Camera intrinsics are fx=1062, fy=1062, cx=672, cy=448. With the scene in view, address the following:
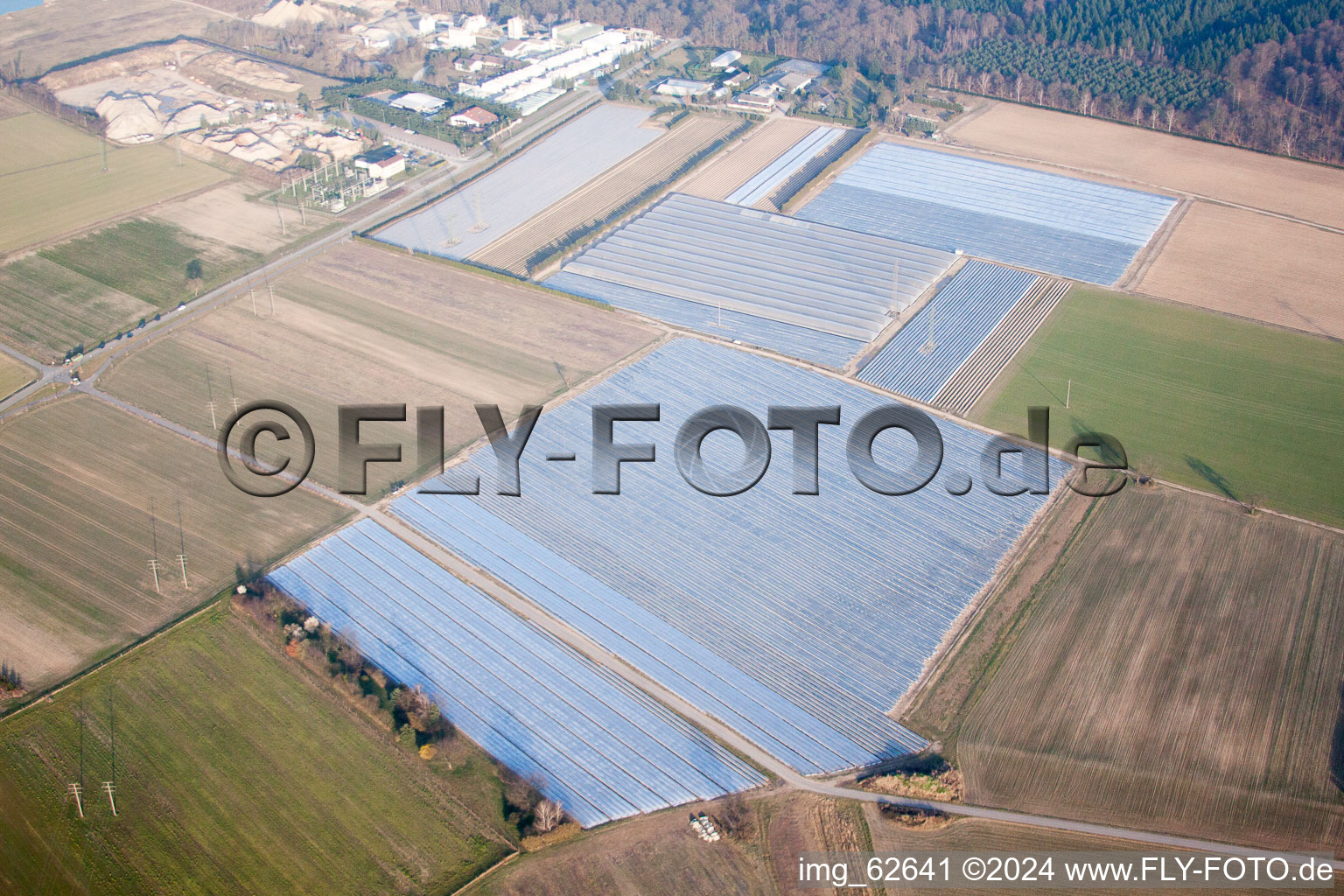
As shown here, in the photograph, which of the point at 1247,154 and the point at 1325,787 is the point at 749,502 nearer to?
the point at 1325,787

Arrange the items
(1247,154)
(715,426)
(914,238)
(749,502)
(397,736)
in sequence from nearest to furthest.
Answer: (397,736), (749,502), (715,426), (914,238), (1247,154)

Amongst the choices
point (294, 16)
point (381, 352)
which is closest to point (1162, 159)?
point (381, 352)

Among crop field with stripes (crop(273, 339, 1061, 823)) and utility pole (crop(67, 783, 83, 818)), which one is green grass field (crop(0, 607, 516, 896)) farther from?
crop field with stripes (crop(273, 339, 1061, 823))

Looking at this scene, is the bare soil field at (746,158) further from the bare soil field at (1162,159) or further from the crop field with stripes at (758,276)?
the bare soil field at (1162,159)

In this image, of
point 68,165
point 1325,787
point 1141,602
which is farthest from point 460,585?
point 68,165

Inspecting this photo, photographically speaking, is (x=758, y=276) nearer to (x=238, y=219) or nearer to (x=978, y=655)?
(x=978, y=655)

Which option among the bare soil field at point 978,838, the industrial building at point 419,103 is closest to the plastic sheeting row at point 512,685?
the bare soil field at point 978,838
